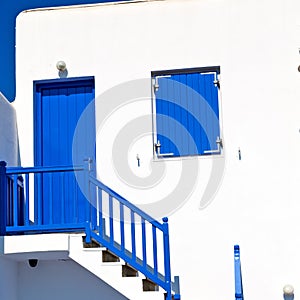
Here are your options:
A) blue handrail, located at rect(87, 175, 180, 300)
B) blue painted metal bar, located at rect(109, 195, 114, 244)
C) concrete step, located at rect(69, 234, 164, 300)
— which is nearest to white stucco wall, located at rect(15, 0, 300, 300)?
blue handrail, located at rect(87, 175, 180, 300)

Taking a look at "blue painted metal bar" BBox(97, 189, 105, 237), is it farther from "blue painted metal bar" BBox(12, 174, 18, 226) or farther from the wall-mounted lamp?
the wall-mounted lamp

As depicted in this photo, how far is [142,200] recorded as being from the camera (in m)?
11.8

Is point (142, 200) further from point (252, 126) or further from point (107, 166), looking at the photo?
point (252, 126)

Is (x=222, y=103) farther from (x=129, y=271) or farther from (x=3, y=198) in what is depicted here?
(x=3, y=198)

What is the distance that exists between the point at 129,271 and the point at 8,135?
2709 mm

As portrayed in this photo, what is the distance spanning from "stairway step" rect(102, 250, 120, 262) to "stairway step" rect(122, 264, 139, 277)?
0.17 m

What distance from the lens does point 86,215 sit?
10.7m

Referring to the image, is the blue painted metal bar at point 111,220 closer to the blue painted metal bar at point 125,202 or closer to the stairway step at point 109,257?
the stairway step at point 109,257

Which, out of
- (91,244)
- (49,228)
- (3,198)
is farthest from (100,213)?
(3,198)

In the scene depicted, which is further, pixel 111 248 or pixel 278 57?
pixel 278 57

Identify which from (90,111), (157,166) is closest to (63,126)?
(90,111)

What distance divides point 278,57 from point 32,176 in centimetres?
404

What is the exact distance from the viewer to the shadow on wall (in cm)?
1138

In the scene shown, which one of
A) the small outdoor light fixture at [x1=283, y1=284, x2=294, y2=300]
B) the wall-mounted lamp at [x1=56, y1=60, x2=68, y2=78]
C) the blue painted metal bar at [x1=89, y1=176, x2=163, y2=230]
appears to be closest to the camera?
the blue painted metal bar at [x1=89, y1=176, x2=163, y2=230]
